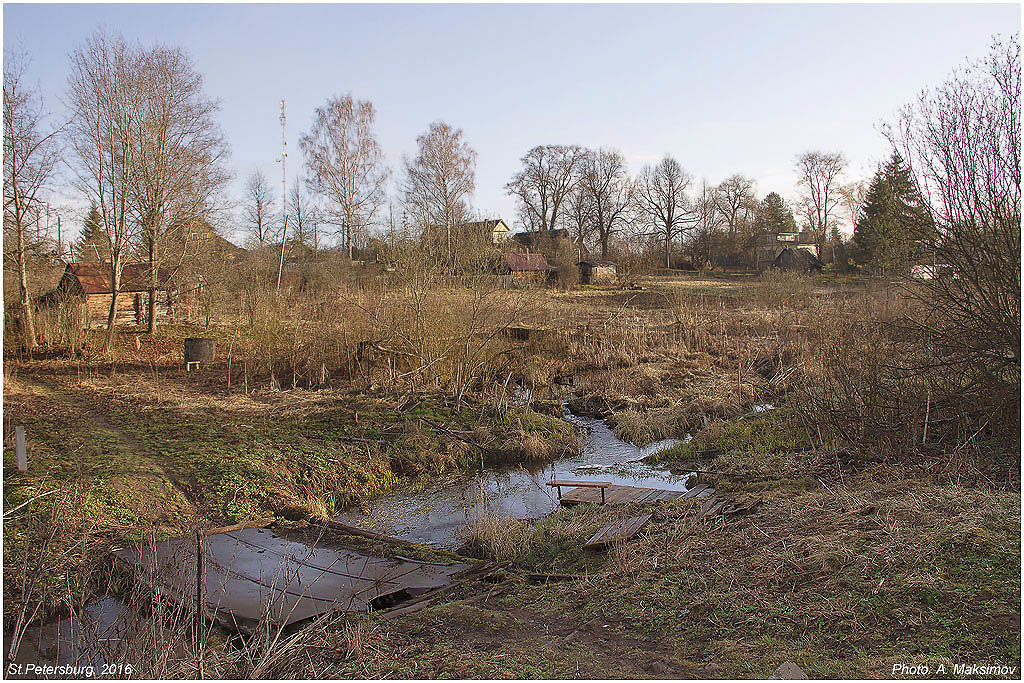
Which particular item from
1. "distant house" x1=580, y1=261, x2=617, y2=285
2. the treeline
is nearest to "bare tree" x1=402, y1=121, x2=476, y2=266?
the treeline

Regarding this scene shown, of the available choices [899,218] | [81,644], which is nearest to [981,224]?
[899,218]

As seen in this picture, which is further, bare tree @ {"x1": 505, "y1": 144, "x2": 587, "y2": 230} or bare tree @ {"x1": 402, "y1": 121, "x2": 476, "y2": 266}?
bare tree @ {"x1": 505, "y1": 144, "x2": 587, "y2": 230}

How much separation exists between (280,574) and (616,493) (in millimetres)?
4098

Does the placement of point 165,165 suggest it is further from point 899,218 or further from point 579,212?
point 579,212

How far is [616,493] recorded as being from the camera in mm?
8570

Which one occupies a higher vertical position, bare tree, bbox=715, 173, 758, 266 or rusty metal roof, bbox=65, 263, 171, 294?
bare tree, bbox=715, 173, 758, 266

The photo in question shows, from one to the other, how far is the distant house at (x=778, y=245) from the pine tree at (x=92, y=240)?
117 feet

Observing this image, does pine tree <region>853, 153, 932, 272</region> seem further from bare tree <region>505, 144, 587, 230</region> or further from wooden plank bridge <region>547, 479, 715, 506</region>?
bare tree <region>505, 144, 587, 230</region>

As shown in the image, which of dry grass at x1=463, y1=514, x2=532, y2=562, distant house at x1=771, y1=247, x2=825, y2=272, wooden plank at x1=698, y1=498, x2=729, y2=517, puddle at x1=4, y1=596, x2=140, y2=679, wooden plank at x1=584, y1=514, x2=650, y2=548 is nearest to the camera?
puddle at x1=4, y1=596, x2=140, y2=679

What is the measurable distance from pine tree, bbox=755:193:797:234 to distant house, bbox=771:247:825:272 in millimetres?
2801

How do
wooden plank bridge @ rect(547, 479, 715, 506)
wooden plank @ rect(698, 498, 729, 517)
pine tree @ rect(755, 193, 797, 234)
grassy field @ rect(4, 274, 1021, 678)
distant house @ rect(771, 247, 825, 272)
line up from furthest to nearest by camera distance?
pine tree @ rect(755, 193, 797, 234), distant house @ rect(771, 247, 825, 272), wooden plank bridge @ rect(547, 479, 715, 506), wooden plank @ rect(698, 498, 729, 517), grassy field @ rect(4, 274, 1021, 678)

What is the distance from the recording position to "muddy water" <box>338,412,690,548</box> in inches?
317

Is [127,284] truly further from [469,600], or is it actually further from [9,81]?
[469,600]

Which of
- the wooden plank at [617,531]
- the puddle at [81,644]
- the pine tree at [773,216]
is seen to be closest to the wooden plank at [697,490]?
the wooden plank at [617,531]
